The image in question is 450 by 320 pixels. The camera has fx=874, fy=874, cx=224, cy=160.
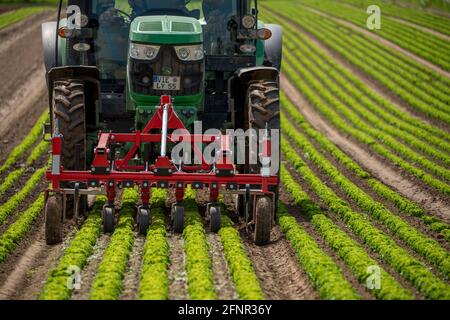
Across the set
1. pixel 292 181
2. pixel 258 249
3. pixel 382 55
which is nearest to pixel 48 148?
pixel 292 181

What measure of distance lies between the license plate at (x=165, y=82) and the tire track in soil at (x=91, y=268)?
202cm

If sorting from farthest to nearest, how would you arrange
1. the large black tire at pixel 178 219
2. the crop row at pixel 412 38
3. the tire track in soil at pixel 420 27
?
the tire track in soil at pixel 420 27, the crop row at pixel 412 38, the large black tire at pixel 178 219

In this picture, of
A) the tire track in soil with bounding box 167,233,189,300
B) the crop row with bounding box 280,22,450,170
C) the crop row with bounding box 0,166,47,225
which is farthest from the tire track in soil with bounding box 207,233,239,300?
the crop row with bounding box 280,22,450,170

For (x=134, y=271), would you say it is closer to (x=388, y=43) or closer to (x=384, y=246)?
(x=384, y=246)

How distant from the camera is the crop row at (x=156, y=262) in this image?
307 inches

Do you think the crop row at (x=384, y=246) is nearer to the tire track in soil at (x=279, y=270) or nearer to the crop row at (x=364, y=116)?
the tire track in soil at (x=279, y=270)

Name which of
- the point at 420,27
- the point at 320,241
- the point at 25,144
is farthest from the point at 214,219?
the point at 420,27

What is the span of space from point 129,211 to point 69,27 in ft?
8.40

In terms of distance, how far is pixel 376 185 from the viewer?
1401 cm

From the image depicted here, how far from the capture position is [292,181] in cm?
1416

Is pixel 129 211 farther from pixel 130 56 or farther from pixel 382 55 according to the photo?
pixel 382 55

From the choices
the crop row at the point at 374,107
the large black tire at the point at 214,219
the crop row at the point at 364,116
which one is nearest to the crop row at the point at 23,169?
the large black tire at the point at 214,219

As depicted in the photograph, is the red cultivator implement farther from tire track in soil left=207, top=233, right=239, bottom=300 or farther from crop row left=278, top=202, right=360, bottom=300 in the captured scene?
tire track in soil left=207, top=233, right=239, bottom=300

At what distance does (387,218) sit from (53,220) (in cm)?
433
